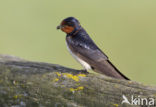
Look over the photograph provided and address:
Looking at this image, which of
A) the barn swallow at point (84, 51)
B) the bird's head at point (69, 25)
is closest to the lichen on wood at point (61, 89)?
the barn swallow at point (84, 51)

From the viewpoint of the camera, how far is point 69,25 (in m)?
4.50

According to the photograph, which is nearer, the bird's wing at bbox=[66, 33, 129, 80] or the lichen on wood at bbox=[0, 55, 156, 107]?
the lichen on wood at bbox=[0, 55, 156, 107]

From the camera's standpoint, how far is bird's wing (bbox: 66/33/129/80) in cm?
387

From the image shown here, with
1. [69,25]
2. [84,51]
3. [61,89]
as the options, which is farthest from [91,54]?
[61,89]

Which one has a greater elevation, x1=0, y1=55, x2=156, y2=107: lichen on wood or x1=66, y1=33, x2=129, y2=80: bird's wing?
x1=66, y1=33, x2=129, y2=80: bird's wing

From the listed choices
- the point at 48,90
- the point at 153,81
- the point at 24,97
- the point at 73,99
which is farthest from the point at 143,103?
the point at 153,81

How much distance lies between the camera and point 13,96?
8.88 feet

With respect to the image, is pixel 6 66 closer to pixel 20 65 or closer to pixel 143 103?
pixel 20 65

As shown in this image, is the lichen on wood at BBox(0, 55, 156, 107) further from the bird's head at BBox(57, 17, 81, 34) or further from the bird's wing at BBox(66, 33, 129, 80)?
the bird's head at BBox(57, 17, 81, 34)

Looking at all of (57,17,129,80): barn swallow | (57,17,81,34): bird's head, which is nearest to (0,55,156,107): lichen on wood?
(57,17,129,80): barn swallow

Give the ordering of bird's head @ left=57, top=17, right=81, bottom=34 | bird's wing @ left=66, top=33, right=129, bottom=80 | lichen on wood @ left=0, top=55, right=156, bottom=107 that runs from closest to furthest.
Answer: lichen on wood @ left=0, top=55, right=156, bottom=107, bird's wing @ left=66, top=33, right=129, bottom=80, bird's head @ left=57, top=17, right=81, bottom=34

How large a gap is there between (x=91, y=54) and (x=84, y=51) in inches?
5.9

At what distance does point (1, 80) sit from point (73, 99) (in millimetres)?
663

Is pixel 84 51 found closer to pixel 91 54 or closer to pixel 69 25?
pixel 91 54
